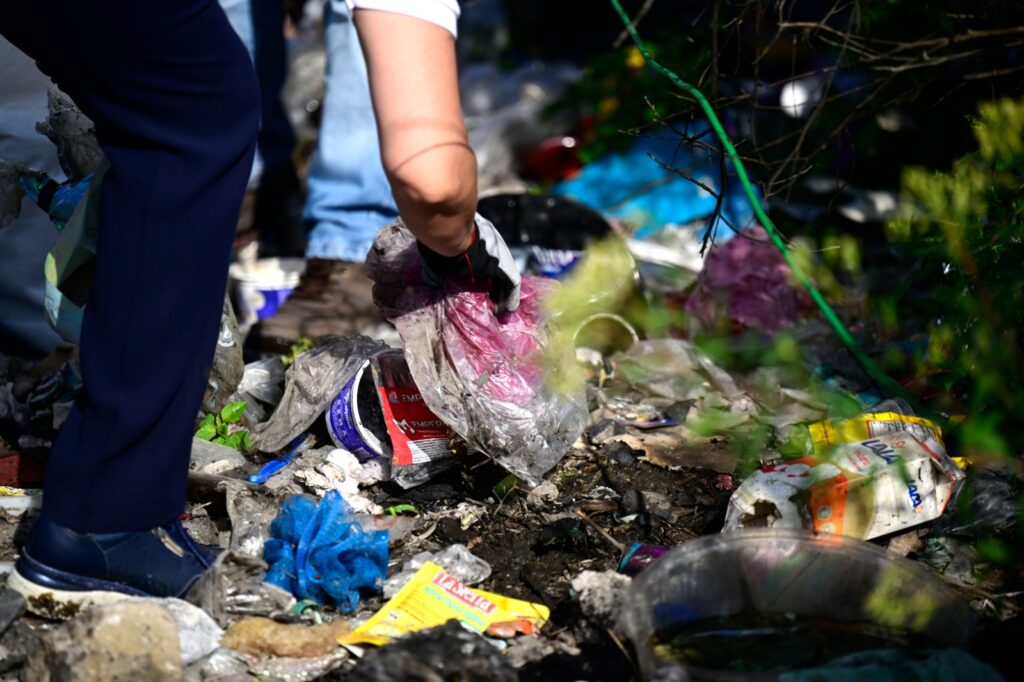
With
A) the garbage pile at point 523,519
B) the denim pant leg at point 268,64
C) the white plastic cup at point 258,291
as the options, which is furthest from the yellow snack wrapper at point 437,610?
the denim pant leg at point 268,64

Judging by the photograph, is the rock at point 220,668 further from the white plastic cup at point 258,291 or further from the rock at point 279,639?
the white plastic cup at point 258,291

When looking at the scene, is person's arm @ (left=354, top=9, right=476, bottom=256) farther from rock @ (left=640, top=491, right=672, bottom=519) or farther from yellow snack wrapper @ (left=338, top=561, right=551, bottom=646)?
rock @ (left=640, top=491, right=672, bottom=519)

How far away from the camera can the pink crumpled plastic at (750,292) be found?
3.52 m

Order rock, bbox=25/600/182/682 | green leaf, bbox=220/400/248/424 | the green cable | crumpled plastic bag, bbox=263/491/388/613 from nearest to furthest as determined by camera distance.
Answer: rock, bbox=25/600/182/682 → crumpled plastic bag, bbox=263/491/388/613 → the green cable → green leaf, bbox=220/400/248/424

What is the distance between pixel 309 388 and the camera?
270cm

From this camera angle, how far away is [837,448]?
2.31 m

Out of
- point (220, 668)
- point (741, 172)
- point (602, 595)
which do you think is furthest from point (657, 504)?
point (220, 668)

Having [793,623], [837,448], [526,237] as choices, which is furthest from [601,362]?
[793,623]

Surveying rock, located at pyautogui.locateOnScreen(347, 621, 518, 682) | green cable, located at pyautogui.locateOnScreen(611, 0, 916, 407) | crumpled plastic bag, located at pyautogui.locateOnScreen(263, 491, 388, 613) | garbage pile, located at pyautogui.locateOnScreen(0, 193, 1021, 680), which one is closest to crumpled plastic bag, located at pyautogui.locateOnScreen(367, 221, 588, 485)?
garbage pile, located at pyautogui.locateOnScreen(0, 193, 1021, 680)

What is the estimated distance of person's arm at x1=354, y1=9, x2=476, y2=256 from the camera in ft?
5.68

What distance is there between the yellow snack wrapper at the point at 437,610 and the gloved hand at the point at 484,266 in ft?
2.17

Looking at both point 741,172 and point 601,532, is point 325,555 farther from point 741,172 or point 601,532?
point 741,172

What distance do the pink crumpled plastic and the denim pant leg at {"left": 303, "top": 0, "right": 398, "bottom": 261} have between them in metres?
1.16

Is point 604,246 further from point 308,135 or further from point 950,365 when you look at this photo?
point 308,135
